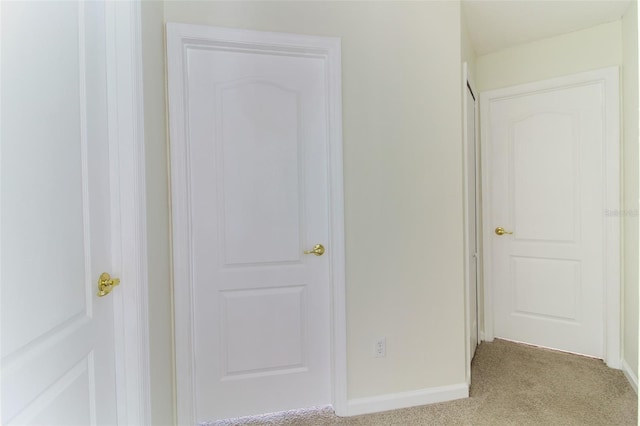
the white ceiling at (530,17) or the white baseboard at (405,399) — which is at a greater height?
the white ceiling at (530,17)

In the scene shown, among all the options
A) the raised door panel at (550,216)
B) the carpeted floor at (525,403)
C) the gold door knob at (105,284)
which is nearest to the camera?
the gold door knob at (105,284)

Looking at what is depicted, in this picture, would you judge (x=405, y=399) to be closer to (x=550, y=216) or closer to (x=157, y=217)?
(x=157, y=217)

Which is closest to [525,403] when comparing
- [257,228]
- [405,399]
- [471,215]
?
[405,399]

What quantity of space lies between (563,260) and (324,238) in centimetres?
201

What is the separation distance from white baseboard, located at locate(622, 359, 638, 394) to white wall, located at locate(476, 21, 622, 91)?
6.86 feet

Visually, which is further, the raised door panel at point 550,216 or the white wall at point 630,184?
the raised door panel at point 550,216

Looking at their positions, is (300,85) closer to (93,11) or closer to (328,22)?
(328,22)

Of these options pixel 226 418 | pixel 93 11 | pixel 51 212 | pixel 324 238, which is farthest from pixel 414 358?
pixel 93 11

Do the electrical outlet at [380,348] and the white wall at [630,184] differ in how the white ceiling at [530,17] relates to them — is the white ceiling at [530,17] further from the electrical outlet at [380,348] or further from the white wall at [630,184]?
the electrical outlet at [380,348]

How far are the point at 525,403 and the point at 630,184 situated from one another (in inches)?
62.5

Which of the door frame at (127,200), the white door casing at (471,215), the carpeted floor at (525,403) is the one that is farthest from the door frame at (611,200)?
the door frame at (127,200)

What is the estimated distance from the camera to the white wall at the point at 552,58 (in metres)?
2.44

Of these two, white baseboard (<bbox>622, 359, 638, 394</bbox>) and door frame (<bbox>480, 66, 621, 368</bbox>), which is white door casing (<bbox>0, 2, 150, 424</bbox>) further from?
door frame (<bbox>480, 66, 621, 368</bbox>)

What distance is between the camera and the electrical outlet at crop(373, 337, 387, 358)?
1.98 metres
